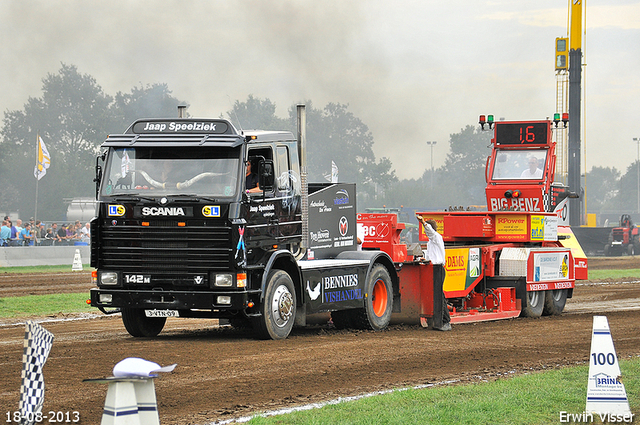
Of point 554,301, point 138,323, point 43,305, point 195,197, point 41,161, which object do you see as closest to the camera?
point 195,197

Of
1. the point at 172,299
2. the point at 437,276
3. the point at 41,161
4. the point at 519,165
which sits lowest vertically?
the point at 172,299

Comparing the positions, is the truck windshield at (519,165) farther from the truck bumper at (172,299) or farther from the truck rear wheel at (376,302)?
the truck bumper at (172,299)

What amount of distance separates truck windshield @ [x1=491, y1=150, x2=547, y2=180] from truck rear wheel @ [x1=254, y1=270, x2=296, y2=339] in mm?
8308

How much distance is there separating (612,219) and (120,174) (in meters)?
83.9

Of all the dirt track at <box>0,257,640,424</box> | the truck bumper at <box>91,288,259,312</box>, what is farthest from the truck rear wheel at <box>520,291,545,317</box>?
the truck bumper at <box>91,288,259,312</box>

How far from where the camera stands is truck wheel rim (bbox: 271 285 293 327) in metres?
11.4

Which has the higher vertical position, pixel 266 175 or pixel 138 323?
pixel 266 175

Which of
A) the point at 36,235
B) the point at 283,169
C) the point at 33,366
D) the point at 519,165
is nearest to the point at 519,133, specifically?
the point at 519,165

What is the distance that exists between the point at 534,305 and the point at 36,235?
22594mm

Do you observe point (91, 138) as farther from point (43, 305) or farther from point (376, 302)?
point (376, 302)

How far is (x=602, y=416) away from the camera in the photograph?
662 cm

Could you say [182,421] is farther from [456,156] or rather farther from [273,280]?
[456,156]

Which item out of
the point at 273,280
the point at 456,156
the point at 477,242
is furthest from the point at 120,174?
the point at 456,156

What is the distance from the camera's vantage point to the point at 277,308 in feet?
37.8
